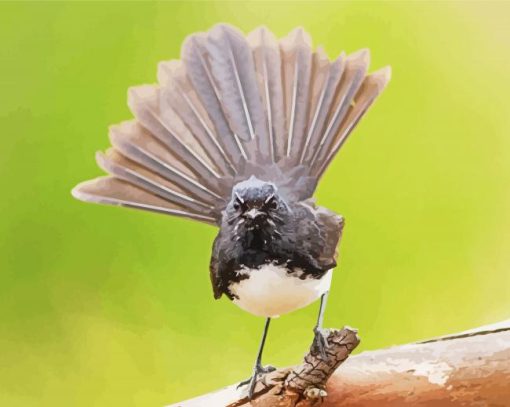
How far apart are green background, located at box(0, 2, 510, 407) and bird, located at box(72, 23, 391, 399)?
131mm

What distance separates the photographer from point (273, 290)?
2.74ft

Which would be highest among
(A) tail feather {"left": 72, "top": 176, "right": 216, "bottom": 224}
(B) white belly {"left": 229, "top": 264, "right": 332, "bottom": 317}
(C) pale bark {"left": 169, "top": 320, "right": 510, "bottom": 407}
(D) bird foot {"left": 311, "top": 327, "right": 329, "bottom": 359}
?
(A) tail feather {"left": 72, "top": 176, "right": 216, "bottom": 224}

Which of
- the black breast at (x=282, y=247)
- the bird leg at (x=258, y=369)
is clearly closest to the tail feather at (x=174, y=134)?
the black breast at (x=282, y=247)

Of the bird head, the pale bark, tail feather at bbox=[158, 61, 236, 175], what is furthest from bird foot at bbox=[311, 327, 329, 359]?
tail feather at bbox=[158, 61, 236, 175]

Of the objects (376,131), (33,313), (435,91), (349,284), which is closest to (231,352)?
(349,284)

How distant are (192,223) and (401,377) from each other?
0.42 m

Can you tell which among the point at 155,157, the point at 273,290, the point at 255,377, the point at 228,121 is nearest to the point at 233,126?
the point at 228,121

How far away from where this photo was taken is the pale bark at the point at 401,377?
80 cm

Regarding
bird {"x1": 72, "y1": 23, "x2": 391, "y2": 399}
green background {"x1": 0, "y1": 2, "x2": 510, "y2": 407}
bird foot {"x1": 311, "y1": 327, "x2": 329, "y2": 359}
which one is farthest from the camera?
green background {"x1": 0, "y1": 2, "x2": 510, "y2": 407}

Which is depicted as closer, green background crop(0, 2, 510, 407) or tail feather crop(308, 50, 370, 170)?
tail feather crop(308, 50, 370, 170)

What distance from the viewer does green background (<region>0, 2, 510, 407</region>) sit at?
103 centimetres

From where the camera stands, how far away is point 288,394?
2.67 ft

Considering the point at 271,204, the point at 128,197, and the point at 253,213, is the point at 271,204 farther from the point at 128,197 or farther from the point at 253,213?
the point at 128,197

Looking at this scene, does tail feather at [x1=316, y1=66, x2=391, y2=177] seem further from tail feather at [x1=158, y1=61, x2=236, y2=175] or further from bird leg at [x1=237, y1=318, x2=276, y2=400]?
bird leg at [x1=237, y1=318, x2=276, y2=400]
